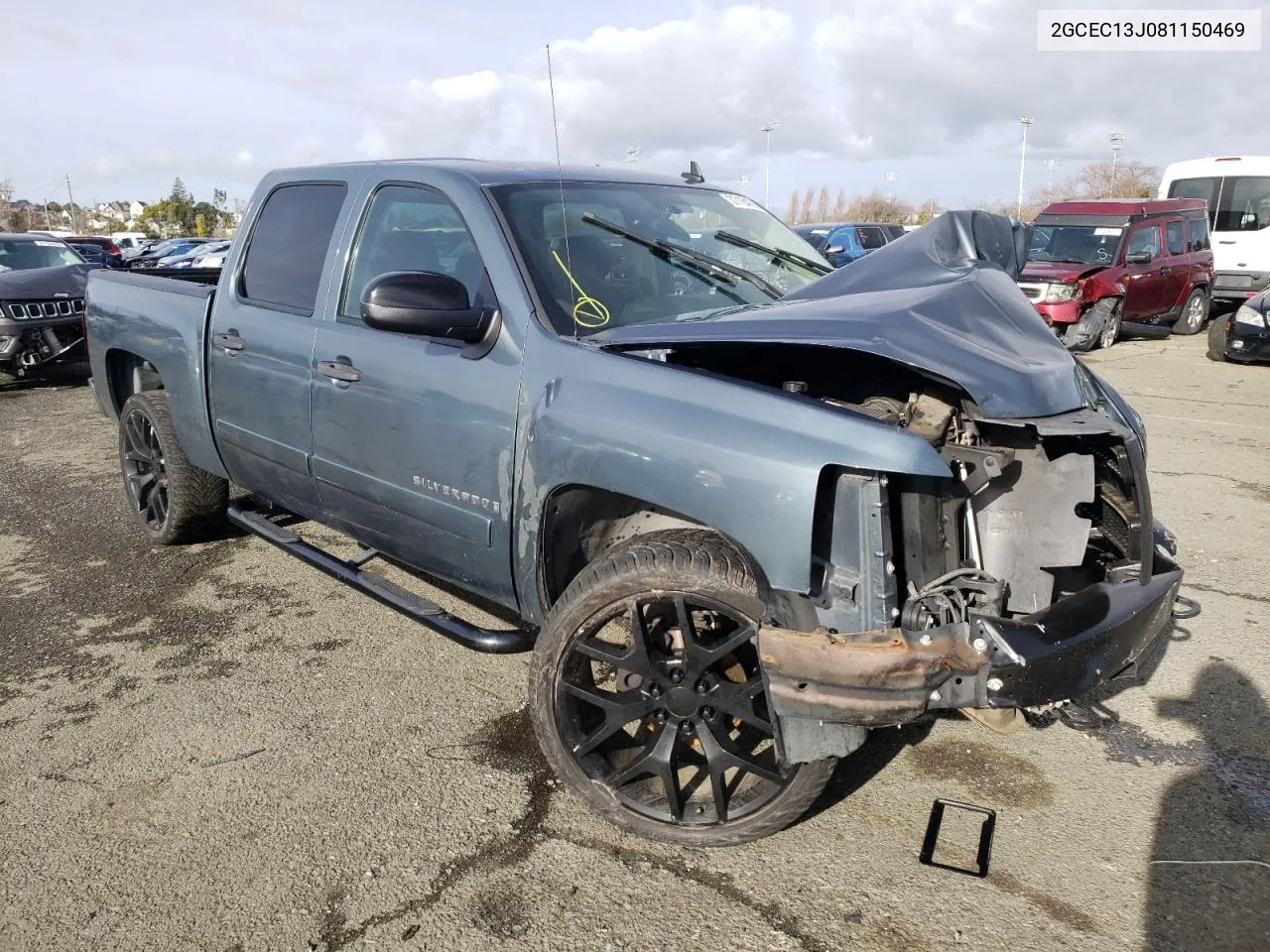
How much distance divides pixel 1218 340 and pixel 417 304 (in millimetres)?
12196

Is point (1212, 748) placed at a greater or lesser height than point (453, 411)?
lesser

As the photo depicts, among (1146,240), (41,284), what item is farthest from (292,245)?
(1146,240)

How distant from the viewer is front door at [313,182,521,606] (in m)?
2.91

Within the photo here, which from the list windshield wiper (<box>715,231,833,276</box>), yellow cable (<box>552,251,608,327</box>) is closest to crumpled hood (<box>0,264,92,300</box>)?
windshield wiper (<box>715,231,833,276</box>)

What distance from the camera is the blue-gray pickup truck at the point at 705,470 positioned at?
2.24 meters

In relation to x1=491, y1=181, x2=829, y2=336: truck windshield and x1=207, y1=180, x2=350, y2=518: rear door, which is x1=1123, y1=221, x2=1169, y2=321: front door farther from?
x1=207, y1=180, x2=350, y2=518: rear door

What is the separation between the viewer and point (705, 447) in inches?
92.7

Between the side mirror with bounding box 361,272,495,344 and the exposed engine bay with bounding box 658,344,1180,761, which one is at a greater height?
the side mirror with bounding box 361,272,495,344

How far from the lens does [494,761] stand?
3061mm

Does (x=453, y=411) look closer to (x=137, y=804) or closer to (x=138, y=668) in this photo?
(x=137, y=804)

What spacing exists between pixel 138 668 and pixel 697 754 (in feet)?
7.77

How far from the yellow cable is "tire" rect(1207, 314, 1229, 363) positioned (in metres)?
11.5

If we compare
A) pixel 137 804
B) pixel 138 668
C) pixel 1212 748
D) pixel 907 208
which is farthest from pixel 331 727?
pixel 907 208

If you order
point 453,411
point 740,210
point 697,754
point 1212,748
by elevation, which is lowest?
point 1212,748
